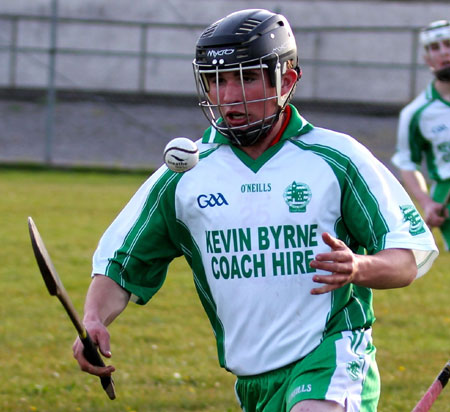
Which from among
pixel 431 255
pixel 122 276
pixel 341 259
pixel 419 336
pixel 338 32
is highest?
pixel 341 259

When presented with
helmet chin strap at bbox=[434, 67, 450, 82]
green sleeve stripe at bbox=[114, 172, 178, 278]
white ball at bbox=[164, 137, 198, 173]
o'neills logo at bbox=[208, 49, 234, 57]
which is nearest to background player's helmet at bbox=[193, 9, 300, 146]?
o'neills logo at bbox=[208, 49, 234, 57]

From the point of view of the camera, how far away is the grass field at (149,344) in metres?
5.90

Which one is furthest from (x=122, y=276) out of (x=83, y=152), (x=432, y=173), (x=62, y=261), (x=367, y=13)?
(x=367, y=13)

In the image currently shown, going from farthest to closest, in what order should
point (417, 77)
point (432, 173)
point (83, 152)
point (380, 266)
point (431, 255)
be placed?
point (417, 77)
point (83, 152)
point (432, 173)
point (431, 255)
point (380, 266)

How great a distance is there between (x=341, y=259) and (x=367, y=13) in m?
22.9

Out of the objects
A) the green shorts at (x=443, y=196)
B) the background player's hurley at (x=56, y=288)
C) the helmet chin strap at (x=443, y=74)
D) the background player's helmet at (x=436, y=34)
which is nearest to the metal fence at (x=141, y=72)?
the green shorts at (x=443, y=196)

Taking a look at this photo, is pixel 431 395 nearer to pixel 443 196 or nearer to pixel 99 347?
pixel 99 347

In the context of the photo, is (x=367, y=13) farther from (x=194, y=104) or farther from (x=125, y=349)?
(x=125, y=349)

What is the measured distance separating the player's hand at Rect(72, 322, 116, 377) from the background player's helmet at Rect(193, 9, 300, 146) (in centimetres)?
84

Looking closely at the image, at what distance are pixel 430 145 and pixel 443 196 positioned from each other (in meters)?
0.40

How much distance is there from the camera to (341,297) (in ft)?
12.3

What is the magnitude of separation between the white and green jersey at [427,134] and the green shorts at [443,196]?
0.05 m

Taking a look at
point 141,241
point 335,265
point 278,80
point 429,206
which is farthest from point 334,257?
point 429,206

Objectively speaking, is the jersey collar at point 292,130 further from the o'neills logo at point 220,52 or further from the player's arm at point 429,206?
the player's arm at point 429,206
